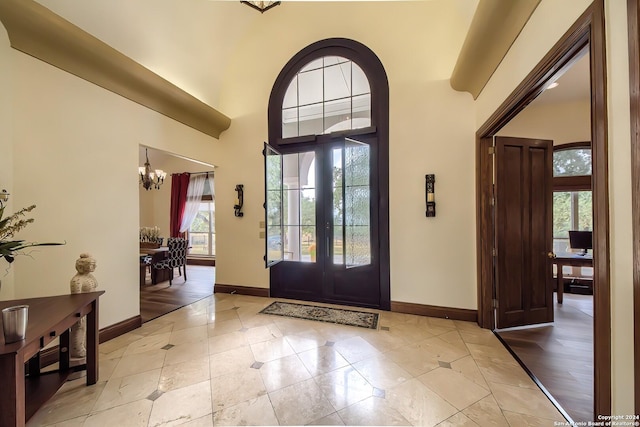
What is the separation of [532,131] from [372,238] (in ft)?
11.6

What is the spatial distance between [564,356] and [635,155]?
8.13 feet

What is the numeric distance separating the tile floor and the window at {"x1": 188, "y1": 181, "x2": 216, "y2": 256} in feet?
17.1

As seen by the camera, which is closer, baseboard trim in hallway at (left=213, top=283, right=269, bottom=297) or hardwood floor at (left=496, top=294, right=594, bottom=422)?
hardwood floor at (left=496, top=294, right=594, bottom=422)

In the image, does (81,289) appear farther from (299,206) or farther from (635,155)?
(635,155)

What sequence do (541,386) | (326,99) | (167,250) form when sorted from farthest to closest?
(167,250), (326,99), (541,386)

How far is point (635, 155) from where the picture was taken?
104 centimetres

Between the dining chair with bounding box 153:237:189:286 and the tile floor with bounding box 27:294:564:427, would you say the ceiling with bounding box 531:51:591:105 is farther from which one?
the dining chair with bounding box 153:237:189:286

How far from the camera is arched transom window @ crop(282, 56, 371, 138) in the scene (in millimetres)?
3846

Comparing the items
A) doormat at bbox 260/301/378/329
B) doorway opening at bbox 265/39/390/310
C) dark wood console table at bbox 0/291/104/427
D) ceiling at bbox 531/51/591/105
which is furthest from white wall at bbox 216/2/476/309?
dark wood console table at bbox 0/291/104/427

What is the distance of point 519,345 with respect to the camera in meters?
2.65

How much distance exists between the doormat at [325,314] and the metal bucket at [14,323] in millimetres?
2531

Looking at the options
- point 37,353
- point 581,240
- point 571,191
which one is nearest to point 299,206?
point 37,353

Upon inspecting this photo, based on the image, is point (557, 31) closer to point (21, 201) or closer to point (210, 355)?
point (210, 355)

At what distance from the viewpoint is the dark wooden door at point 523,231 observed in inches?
120
